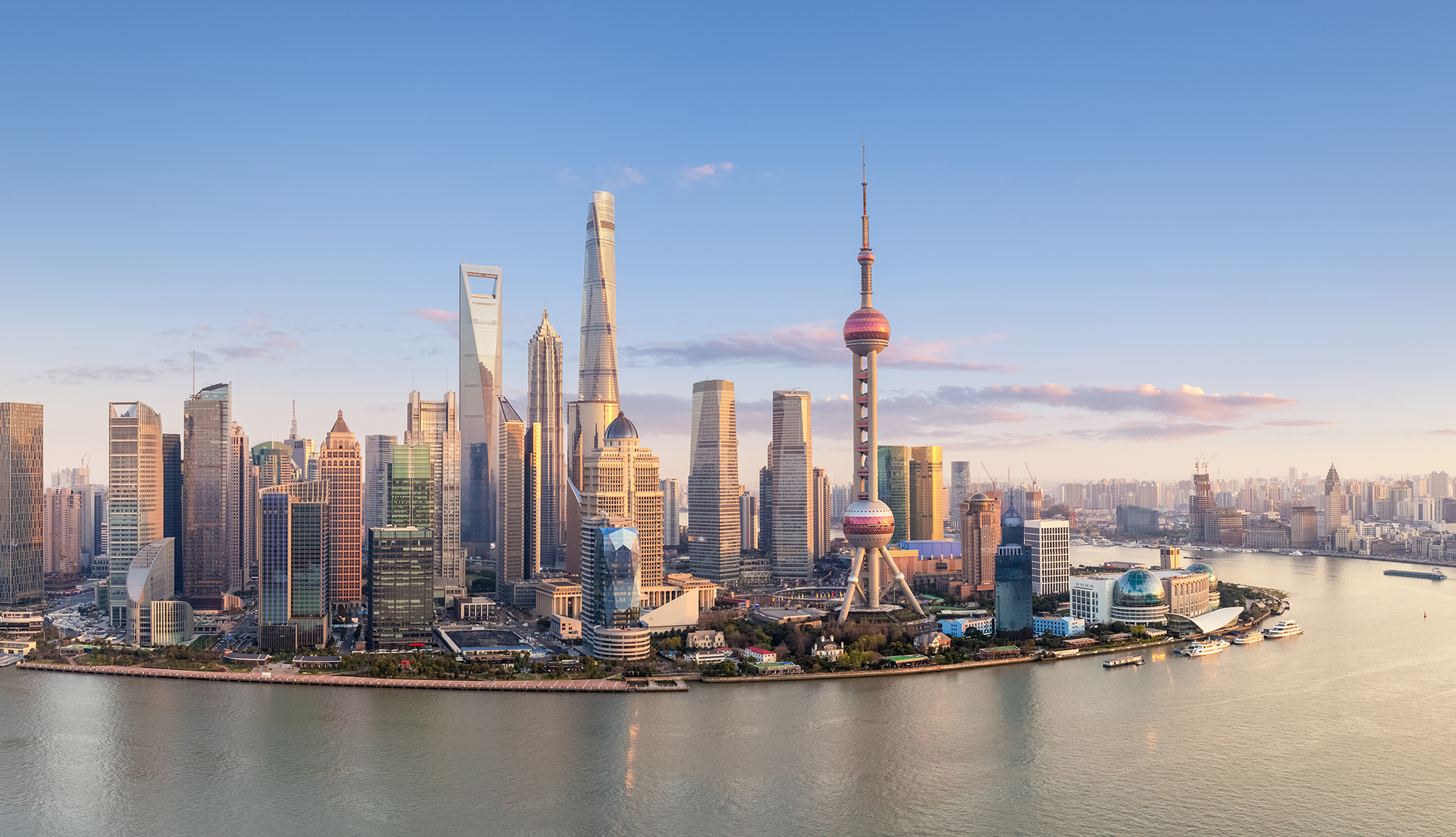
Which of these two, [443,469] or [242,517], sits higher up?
[443,469]

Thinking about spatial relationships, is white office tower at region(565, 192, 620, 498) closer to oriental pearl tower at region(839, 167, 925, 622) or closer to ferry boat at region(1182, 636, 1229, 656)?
oriental pearl tower at region(839, 167, 925, 622)

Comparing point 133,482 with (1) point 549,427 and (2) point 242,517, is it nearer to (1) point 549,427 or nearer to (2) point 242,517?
(2) point 242,517

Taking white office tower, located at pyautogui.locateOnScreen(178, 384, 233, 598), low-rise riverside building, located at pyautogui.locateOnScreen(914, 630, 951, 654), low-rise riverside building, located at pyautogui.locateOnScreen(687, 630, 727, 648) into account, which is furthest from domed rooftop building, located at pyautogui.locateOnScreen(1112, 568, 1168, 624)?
white office tower, located at pyautogui.locateOnScreen(178, 384, 233, 598)

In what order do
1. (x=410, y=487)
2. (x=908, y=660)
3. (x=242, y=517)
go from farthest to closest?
(x=242, y=517) → (x=410, y=487) → (x=908, y=660)

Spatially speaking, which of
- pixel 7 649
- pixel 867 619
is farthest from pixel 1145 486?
pixel 7 649

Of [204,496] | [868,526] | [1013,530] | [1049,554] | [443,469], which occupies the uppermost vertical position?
[443,469]

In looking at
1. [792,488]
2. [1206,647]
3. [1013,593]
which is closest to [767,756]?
[1013,593]

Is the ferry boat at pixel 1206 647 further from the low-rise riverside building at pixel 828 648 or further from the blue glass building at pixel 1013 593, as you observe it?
the low-rise riverside building at pixel 828 648

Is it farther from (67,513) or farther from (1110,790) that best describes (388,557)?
(67,513)
